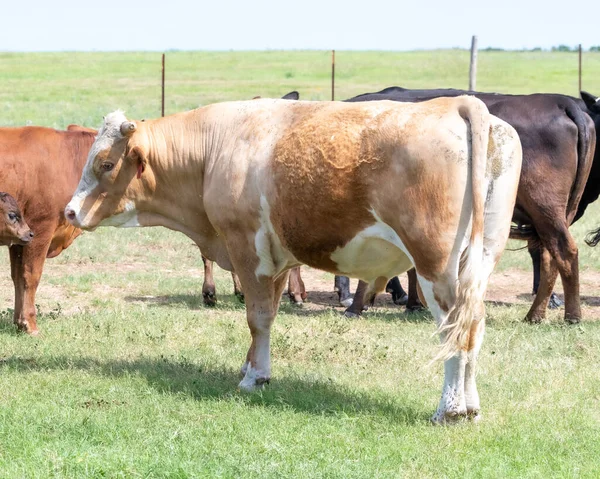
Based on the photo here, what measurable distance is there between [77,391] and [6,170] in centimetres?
270

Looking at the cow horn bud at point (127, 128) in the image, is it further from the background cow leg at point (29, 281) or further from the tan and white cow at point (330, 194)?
the background cow leg at point (29, 281)

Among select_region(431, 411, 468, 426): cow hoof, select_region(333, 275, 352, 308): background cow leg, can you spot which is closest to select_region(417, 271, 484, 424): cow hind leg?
select_region(431, 411, 468, 426): cow hoof

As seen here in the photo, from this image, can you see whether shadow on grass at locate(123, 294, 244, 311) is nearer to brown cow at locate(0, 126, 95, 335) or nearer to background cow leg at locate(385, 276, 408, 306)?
brown cow at locate(0, 126, 95, 335)

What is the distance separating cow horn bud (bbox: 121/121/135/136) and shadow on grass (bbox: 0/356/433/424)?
5.78 feet

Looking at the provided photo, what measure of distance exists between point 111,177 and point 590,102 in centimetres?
529

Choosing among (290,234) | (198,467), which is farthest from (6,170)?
(198,467)

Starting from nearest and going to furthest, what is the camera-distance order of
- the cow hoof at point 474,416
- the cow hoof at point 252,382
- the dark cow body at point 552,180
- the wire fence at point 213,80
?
the cow hoof at point 474,416 < the cow hoof at point 252,382 < the dark cow body at point 552,180 < the wire fence at point 213,80

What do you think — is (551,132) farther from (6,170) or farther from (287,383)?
(6,170)

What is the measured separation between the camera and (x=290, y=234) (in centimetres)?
649

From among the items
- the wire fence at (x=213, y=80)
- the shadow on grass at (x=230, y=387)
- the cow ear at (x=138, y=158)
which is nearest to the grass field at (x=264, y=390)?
the shadow on grass at (x=230, y=387)

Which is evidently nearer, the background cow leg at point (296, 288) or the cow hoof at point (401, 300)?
the background cow leg at point (296, 288)

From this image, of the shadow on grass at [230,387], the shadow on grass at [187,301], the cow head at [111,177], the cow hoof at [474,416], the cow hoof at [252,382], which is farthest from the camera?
the shadow on grass at [187,301]

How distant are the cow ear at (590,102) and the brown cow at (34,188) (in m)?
5.04

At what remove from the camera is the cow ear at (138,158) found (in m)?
7.13
